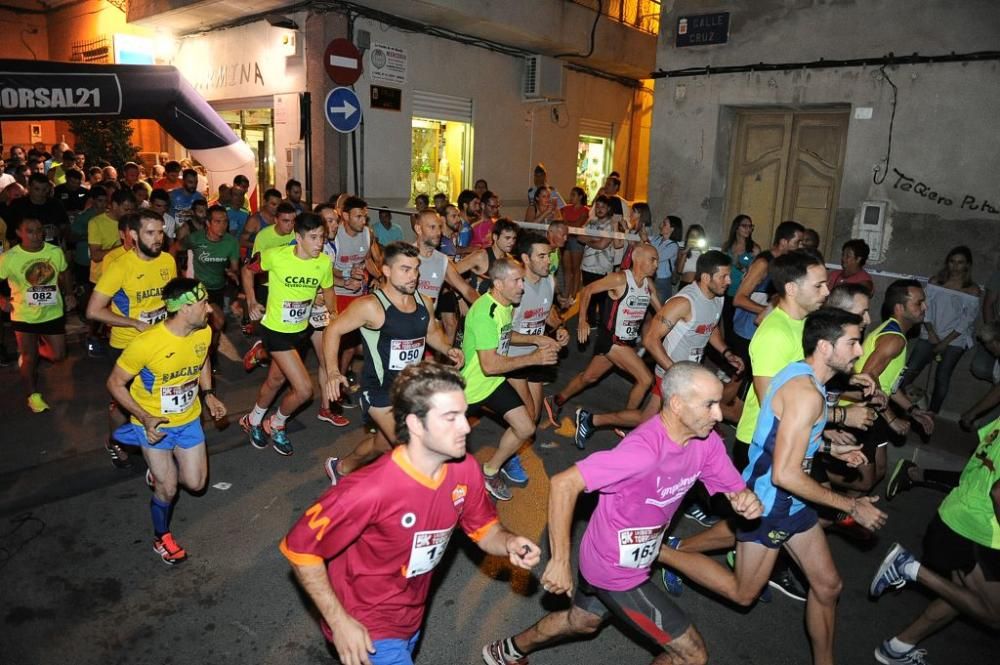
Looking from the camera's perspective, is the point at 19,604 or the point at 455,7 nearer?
the point at 19,604

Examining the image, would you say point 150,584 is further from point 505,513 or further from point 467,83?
point 467,83

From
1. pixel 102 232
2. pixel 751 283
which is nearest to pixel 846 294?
pixel 751 283

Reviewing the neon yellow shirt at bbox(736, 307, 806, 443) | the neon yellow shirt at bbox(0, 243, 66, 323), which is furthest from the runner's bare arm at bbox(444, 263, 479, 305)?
the neon yellow shirt at bbox(0, 243, 66, 323)

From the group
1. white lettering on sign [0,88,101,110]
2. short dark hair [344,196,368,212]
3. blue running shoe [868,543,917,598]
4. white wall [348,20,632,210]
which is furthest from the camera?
white wall [348,20,632,210]

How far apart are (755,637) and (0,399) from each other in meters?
7.71

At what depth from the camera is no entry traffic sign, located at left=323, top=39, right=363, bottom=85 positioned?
1133cm

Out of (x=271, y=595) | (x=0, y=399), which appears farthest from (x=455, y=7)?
(x=271, y=595)

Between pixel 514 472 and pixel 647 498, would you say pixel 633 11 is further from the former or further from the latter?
pixel 647 498

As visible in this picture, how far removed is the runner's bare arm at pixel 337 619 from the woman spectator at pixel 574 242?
1013cm

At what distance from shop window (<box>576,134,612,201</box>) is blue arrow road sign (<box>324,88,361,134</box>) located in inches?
344

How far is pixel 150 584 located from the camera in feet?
14.4

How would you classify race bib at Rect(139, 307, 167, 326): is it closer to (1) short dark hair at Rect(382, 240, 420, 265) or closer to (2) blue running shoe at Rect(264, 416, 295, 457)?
(2) blue running shoe at Rect(264, 416, 295, 457)

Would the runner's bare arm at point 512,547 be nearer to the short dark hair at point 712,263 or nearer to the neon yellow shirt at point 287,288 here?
the short dark hair at point 712,263

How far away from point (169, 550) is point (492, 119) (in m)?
12.7
